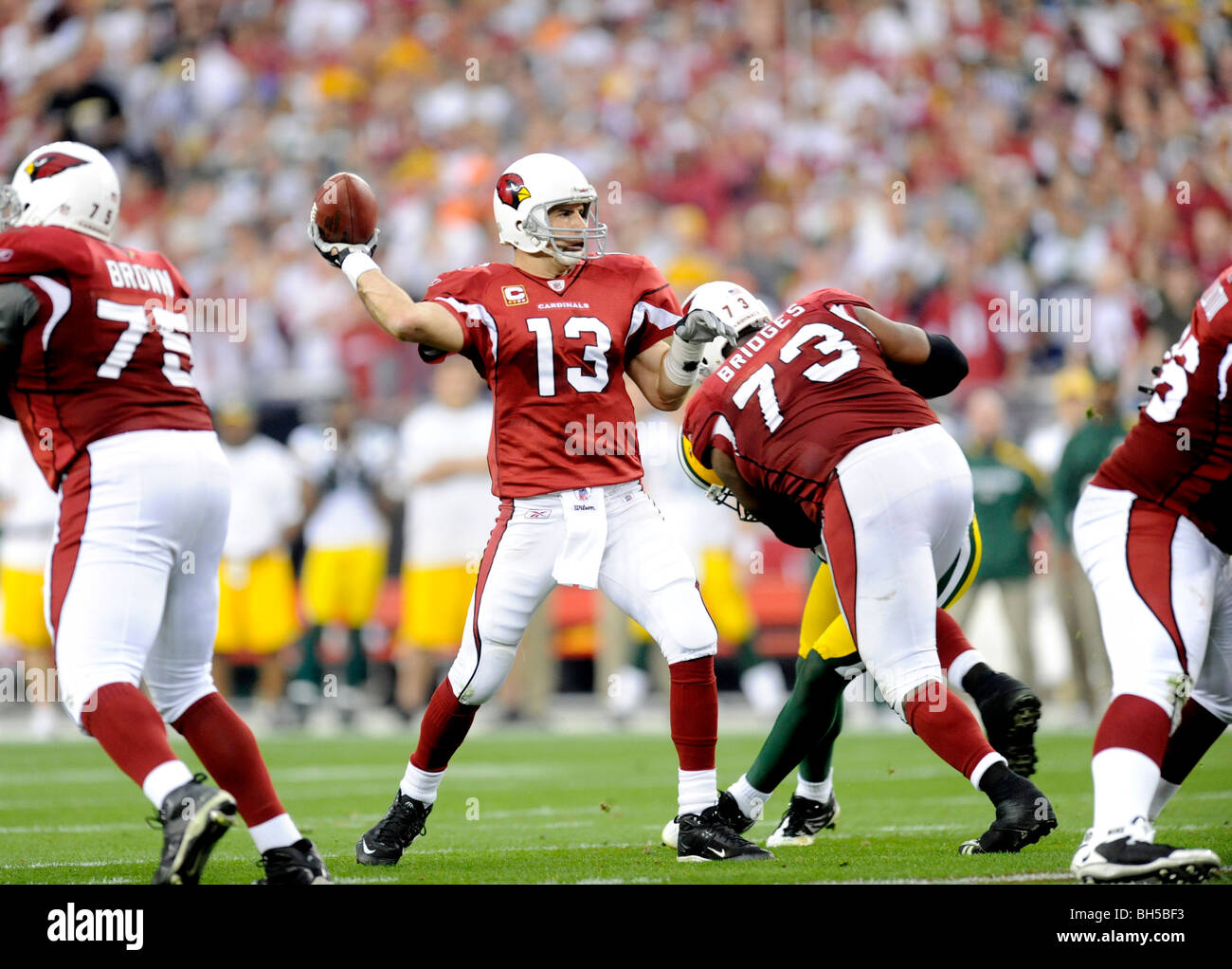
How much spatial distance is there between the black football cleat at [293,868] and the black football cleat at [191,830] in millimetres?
374

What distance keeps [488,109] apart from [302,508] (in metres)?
5.94

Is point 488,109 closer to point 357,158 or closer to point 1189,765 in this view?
point 357,158

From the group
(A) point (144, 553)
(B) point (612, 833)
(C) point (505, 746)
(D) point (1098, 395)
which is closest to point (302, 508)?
(C) point (505, 746)

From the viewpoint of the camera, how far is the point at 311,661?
10.7m

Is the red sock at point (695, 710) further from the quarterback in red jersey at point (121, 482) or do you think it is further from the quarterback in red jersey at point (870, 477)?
the quarterback in red jersey at point (121, 482)

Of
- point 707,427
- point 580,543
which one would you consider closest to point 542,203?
point 707,427

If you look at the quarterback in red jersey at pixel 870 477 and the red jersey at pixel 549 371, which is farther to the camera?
the red jersey at pixel 549 371

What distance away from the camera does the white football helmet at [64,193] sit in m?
4.03

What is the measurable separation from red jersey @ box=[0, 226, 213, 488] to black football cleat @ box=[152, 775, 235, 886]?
36.6 inches

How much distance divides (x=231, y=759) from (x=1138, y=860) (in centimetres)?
217

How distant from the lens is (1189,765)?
4273 mm

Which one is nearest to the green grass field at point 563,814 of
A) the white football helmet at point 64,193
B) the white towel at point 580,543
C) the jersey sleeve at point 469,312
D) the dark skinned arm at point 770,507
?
the white towel at point 580,543

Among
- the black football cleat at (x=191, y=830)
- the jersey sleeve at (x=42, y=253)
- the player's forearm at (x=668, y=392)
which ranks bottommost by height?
the black football cleat at (x=191, y=830)
